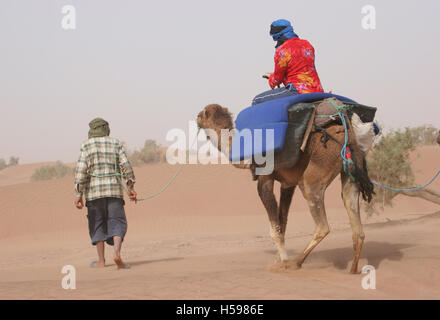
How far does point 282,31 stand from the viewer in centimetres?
710

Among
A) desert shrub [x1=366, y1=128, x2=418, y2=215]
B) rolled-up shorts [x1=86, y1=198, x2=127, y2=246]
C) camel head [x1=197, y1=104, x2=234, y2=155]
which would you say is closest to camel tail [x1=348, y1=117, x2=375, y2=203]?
camel head [x1=197, y1=104, x2=234, y2=155]

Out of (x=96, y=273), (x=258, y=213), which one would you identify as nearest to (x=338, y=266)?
(x=96, y=273)

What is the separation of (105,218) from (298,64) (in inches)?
151

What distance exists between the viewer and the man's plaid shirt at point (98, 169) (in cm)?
786

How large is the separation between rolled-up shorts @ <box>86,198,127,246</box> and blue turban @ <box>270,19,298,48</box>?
348cm

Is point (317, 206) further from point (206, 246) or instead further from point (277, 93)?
point (206, 246)

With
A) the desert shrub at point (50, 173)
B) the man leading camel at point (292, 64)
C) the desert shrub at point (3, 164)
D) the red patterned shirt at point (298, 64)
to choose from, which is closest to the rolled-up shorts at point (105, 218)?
the man leading camel at point (292, 64)

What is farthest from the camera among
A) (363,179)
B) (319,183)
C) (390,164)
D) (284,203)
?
(390,164)

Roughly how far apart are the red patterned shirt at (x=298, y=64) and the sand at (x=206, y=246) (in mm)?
2546

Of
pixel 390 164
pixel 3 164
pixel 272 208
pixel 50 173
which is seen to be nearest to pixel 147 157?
pixel 50 173

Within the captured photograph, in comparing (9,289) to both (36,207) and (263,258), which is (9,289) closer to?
(263,258)

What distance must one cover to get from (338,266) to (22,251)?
909 cm

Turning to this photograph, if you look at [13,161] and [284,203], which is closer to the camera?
[284,203]

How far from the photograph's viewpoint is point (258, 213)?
19250 millimetres
